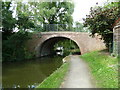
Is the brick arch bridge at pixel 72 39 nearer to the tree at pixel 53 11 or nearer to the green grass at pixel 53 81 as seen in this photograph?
the tree at pixel 53 11

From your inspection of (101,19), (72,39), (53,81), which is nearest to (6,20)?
(72,39)

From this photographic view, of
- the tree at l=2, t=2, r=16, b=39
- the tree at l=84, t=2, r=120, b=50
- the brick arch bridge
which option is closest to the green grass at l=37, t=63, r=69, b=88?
the tree at l=84, t=2, r=120, b=50

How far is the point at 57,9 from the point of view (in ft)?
94.5

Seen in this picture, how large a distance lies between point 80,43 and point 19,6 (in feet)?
32.8

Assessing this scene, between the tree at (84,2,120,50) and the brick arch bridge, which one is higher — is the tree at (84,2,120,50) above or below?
above

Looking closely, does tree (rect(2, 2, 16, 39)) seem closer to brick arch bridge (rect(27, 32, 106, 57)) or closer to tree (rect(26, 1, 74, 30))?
brick arch bridge (rect(27, 32, 106, 57))

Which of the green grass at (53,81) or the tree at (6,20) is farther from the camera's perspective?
the tree at (6,20)

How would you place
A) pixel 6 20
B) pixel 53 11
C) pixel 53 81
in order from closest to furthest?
pixel 53 81 → pixel 6 20 → pixel 53 11

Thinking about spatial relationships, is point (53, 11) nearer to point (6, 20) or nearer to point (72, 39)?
point (72, 39)

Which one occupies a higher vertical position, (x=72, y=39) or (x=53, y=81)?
(x=72, y=39)

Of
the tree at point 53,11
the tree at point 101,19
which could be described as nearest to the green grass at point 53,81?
the tree at point 101,19

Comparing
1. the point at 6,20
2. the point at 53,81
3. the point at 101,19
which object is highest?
the point at 6,20

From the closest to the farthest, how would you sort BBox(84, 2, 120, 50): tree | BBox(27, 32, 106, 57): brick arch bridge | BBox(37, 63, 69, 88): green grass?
BBox(37, 63, 69, 88): green grass, BBox(84, 2, 120, 50): tree, BBox(27, 32, 106, 57): brick arch bridge

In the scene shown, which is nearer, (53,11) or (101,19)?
(101,19)
